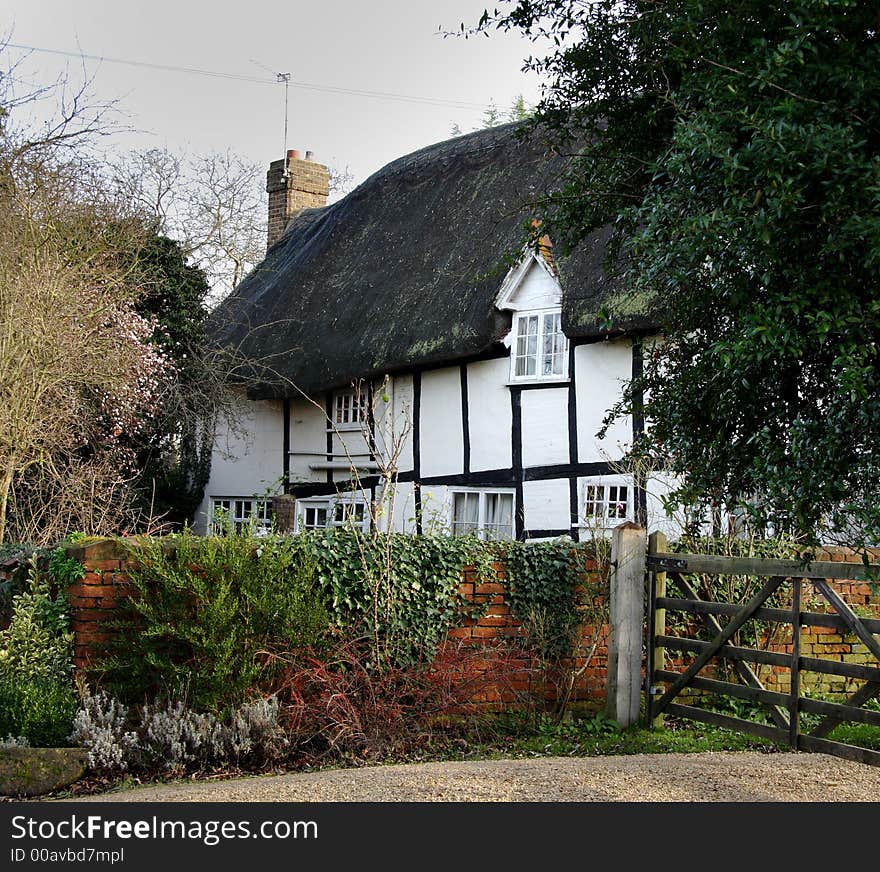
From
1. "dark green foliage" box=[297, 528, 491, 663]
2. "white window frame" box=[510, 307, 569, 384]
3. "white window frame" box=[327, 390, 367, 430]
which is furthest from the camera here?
"white window frame" box=[327, 390, 367, 430]

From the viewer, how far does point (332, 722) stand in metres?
7.58

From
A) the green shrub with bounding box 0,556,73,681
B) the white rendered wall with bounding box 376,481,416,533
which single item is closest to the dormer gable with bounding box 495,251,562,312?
the white rendered wall with bounding box 376,481,416,533

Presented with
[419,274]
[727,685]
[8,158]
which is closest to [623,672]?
[727,685]

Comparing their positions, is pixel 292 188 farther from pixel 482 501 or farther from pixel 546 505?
pixel 546 505

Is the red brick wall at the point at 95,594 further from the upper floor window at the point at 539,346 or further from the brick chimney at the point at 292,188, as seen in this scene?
the brick chimney at the point at 292,188

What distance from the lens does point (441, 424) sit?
16.9 metres

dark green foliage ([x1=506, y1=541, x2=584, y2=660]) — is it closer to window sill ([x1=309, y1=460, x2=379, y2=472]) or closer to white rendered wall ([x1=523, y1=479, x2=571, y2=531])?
white rendered wall ([x1=523, y1=479, x2=571, y2=531])

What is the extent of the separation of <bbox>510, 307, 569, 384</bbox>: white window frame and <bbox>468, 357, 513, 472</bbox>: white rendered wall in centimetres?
17

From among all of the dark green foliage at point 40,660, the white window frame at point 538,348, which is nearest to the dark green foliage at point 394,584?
the dark green foliage at point 40,660

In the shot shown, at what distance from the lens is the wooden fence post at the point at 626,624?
8.53 meters

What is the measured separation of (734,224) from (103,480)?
11.0 meters

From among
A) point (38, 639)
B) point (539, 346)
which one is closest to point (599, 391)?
point (539, 346)

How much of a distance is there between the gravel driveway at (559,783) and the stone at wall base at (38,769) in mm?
360

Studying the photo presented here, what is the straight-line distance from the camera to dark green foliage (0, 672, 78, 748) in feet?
23.6
